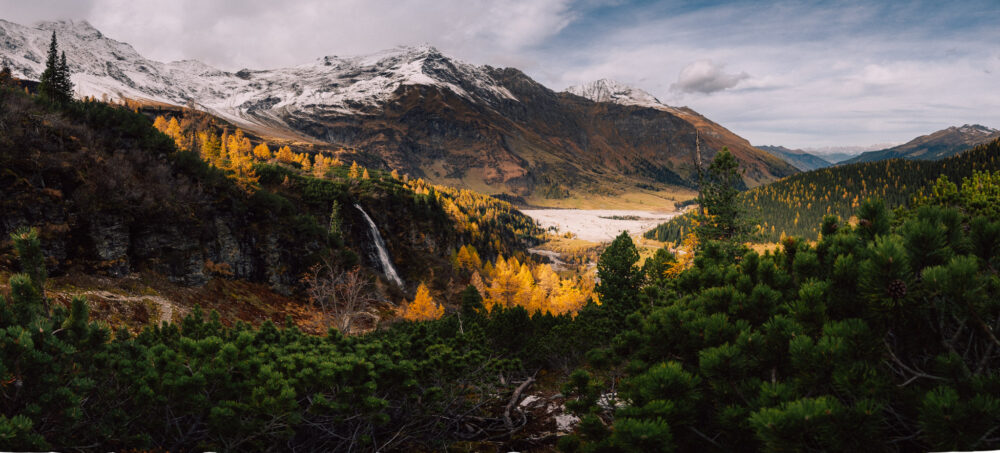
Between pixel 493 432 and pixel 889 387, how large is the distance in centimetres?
778

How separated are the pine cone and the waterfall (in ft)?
217

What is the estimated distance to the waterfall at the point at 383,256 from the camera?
67938 mm

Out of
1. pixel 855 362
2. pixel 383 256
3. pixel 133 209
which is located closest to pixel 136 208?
pixel 133 209

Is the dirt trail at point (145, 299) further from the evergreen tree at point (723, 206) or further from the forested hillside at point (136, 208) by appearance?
the evergreen tree at point (723, 206)

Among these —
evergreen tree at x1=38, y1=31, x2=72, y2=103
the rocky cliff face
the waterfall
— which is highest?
evergreen tree at x1=38, y1=31, x2=72, y2=103

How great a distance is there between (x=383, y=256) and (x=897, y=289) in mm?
70522

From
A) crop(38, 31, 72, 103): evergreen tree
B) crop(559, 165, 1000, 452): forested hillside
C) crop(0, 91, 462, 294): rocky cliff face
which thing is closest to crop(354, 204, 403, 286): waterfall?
crop(0, 91, 462, 294): rocky cliff face

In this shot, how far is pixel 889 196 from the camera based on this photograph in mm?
197625

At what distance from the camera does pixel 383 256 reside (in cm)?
7038

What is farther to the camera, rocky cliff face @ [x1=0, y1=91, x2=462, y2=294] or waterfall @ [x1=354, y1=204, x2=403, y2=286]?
waterfall @ [x1=354, y1=204, x2=403, y2=286]

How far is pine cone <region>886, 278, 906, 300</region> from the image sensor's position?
3.72m

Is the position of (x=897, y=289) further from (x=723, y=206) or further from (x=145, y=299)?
(x=145, y=299)

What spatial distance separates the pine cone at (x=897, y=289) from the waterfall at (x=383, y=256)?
6611 centimetres

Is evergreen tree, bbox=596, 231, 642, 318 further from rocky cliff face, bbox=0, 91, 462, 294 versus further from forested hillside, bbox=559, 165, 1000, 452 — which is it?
forested hillside, bbox=559, 165, 1000, 452
